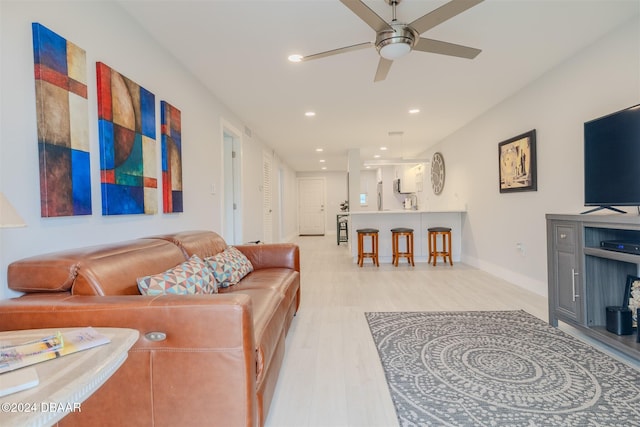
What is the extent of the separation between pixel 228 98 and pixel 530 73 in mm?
3332

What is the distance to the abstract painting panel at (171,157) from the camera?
8.59ft

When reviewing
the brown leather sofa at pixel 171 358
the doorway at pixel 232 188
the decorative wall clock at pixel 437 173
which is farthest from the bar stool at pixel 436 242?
the brown leather sofa at pixel 171 358

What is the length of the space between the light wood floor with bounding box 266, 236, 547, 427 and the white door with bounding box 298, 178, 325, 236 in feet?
18.6

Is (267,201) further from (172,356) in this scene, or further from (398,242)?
(172,356)

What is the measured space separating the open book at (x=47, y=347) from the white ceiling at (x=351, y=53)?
2066 millimetres

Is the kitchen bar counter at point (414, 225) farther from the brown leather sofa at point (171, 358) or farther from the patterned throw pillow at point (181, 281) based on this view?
the brown leather sofa at point (171, 358)

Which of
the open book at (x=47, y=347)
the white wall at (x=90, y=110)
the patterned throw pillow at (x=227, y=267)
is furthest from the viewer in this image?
the patterned throw pillow at (x=227, y=267)

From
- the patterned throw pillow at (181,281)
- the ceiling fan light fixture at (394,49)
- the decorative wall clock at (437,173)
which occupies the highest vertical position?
the ceiling fan light fixture at (394,49)

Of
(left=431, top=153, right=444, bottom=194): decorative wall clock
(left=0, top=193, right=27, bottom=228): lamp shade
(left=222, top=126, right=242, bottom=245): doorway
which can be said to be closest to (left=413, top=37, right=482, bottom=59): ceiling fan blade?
(left=0, top=193, right=27, bottom=228): lamp shade

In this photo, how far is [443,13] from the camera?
179 cm

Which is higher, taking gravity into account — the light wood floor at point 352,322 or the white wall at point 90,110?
the white wall at point 90,110

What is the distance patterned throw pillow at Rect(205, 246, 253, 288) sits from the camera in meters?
2.36

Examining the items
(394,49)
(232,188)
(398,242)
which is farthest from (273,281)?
(398,242)

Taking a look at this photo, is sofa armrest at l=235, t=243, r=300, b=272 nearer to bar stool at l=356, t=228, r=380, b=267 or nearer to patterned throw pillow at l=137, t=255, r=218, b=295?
patterned throw pillow at l=137, t=255, r=218, b=295
